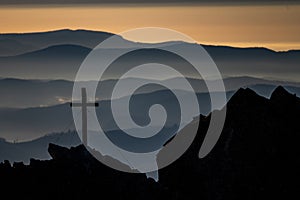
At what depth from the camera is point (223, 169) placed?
35.0m

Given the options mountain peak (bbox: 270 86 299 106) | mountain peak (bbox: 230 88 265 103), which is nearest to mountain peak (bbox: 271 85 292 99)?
mountain peak (bbox: 270 86 299 106)

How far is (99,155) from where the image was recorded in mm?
36438

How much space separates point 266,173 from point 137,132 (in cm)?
13102

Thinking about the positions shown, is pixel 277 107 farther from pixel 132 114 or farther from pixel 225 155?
pixel 132 114

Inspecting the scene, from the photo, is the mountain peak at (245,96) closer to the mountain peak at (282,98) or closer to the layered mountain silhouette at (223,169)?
the layered mountain silhouette at (223,169)

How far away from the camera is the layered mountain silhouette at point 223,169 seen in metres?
34.3

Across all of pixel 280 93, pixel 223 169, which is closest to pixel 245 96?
pixel 280 93

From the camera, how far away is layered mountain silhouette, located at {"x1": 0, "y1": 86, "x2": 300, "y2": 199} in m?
34.3

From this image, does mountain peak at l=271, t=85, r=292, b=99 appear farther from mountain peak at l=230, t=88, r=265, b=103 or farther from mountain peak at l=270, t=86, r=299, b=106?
mountain peak at l=230, t=88, r=265, b=103

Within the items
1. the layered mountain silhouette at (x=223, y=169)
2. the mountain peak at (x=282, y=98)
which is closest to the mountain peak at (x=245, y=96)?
the layered mountain silhouette at (x=223, y=169)

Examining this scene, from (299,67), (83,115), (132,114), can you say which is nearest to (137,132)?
(132,114)

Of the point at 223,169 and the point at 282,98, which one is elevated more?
the point at 282,98

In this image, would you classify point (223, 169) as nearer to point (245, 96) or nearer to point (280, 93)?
point (245, 96)

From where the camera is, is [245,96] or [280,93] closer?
[245,96]
